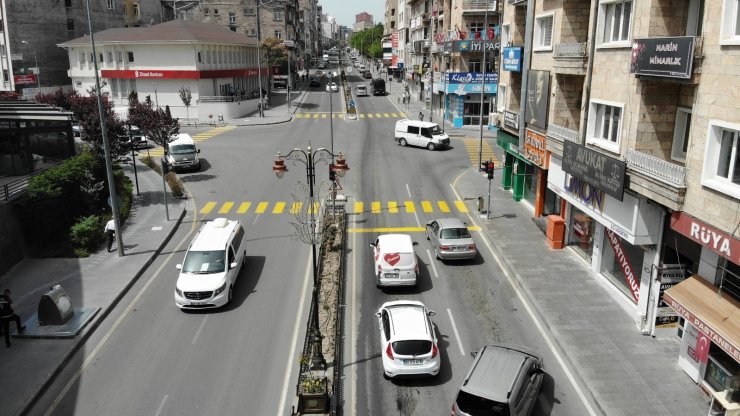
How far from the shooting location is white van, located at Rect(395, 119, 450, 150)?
171 ft

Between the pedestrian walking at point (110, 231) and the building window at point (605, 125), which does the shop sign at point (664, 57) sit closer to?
the building window at point (605, 125)

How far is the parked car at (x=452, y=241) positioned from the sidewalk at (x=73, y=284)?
13.6m

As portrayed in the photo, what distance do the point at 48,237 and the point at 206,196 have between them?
1153 cm

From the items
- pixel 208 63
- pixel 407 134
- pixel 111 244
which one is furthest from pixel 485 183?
pixel 208 63

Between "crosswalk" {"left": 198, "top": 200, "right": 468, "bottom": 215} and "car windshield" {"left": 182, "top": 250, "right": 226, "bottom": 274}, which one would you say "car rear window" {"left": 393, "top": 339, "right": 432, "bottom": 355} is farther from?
"crosswalk" {"left": 198, "top": 200, "right": 468, "bottom": 215}

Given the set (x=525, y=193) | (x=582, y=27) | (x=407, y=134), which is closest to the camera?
(x=582, y=27)

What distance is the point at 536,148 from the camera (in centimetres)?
2969

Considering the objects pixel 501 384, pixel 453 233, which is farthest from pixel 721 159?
pixel 453 233

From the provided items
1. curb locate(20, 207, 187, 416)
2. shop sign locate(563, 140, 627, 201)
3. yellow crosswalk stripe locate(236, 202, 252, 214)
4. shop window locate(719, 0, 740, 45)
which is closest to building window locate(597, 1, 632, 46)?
shop sign locate(563, 140, 627, 201)

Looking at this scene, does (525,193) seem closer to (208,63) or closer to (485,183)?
(485,183)

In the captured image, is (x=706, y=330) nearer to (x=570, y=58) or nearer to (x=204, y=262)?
(x=570, y=58)

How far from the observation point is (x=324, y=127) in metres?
65.1

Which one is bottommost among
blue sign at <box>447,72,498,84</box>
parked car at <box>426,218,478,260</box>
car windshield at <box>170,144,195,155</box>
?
parked car at <box>426,218,478,260</box>

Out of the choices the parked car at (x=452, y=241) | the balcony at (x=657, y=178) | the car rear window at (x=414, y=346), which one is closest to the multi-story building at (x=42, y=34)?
the parked car at (x=452, y=241)
